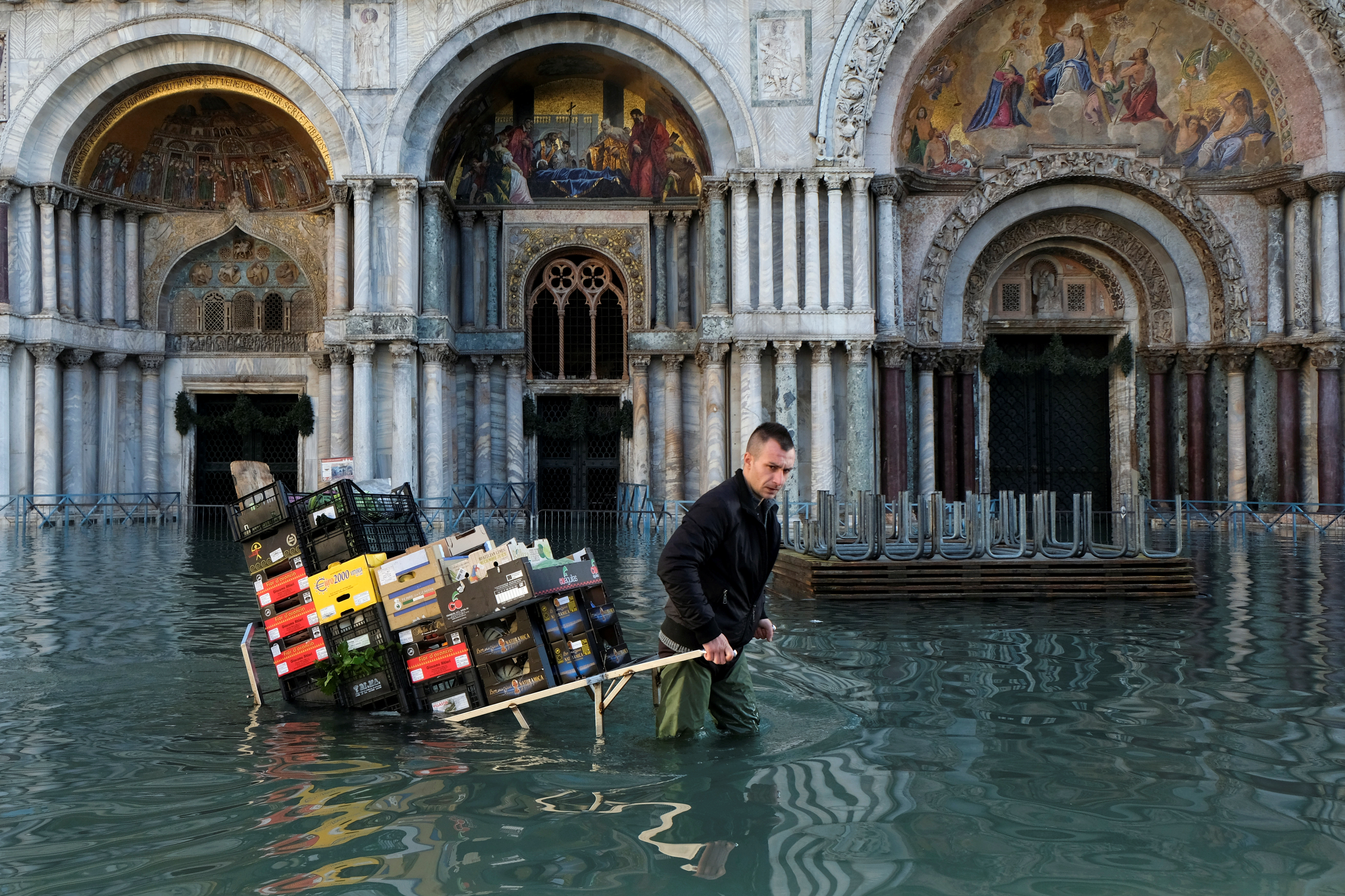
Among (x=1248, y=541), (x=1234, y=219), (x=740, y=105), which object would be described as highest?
(x=740, y=105)

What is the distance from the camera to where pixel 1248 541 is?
62.6 feet

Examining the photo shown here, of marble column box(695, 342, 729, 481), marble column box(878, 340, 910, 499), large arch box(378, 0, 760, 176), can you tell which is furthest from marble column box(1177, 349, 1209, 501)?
large arch box(378, 0, 760, 176)

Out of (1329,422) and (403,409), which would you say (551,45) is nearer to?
(403,409)

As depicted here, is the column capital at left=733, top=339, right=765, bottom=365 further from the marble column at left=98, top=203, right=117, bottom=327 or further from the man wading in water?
the man wading in water

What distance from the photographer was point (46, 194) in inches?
904

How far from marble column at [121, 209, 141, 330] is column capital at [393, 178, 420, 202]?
7701 mm

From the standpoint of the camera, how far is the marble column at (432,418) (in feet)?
74.6

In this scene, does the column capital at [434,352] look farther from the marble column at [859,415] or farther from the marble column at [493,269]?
the marble column at [859,415]

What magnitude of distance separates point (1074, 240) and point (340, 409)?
1705cm

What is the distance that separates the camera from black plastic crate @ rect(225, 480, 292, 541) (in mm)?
6680

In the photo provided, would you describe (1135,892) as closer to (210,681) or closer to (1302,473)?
(210,681)

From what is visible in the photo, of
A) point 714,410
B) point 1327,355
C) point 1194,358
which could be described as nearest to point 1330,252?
point 1327,355

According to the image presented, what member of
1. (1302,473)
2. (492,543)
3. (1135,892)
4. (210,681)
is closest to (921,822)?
(1135,892)

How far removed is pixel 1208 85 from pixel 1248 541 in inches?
425
